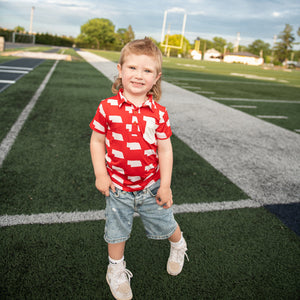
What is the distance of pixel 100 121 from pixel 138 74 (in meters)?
0.32

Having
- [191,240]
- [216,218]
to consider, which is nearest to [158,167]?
[191,240]

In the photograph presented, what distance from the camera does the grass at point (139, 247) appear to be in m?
1.69

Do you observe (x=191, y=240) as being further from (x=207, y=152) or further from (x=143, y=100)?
(x=207, y=152)

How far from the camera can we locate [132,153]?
1516 mm

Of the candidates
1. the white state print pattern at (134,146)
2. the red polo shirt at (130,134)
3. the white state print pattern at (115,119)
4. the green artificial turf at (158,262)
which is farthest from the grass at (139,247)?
the white state print pattern at (115,119)

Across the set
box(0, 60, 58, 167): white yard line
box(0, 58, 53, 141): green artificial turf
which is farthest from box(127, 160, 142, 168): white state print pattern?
box(0, 58, 53, 141): green artificial turf

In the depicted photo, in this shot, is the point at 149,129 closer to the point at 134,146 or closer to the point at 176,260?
the point at 134,146

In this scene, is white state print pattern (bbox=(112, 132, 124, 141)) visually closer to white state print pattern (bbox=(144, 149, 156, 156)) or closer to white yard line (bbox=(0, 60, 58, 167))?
white state print pattern (bbox=(144, 149, 156, 156))

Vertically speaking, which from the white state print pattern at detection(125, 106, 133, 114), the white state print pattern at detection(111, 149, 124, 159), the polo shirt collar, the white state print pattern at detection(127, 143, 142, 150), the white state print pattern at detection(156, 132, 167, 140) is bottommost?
the white state print pattern at detection(111, 149, 124, 159)

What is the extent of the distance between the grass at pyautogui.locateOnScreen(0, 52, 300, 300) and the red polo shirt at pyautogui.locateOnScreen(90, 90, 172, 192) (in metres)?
0.66

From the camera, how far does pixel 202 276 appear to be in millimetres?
1806

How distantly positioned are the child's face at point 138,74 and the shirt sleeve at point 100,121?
7.0 inches

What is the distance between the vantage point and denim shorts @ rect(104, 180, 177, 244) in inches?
63.5

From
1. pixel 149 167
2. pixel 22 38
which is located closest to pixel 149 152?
pixel 149 167
